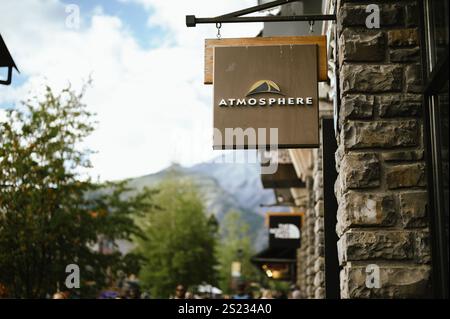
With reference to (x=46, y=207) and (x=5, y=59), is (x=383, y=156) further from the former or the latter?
(x=46, y=207)

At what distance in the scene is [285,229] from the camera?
1680 cm

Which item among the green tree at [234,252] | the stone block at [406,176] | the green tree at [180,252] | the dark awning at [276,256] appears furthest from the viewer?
the green tree at [234,252]

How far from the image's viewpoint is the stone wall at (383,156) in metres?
4.43

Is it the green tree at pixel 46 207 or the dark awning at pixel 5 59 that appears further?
the green tree at pixel 46 207

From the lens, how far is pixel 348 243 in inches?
178

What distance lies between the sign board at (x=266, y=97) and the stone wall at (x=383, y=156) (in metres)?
0.49

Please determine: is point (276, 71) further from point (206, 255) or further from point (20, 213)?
point (206, 255)

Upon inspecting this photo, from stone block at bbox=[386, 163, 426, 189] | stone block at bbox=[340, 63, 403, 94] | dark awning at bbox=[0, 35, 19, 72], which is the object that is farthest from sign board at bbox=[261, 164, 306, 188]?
stone block at bbox=[386, 163, 426, 189]

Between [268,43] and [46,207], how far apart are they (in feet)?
30.8

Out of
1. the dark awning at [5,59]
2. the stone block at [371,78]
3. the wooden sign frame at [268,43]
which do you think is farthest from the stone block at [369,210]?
the dark awning at [5,59]

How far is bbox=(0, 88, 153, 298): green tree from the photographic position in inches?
521

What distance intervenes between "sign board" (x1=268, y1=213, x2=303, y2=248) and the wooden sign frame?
11.5m

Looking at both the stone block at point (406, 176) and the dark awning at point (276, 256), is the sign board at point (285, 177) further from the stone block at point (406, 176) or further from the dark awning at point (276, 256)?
the stone block at point (406, 176)

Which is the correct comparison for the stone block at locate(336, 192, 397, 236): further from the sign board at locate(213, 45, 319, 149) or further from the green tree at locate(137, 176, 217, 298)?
the green tree at locate(137, 176, 217, 298)
